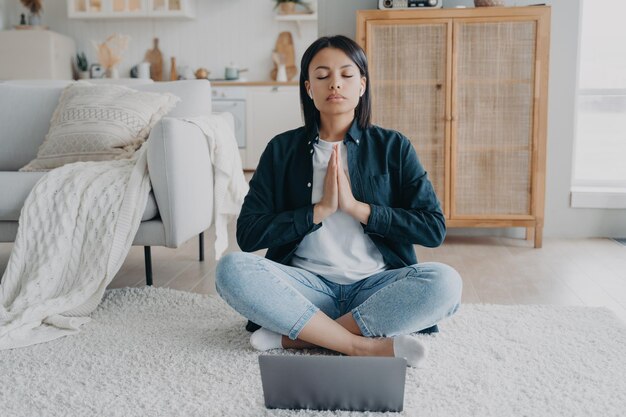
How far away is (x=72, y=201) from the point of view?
2.21 meters

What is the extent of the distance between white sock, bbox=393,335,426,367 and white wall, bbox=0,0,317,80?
17.3ft

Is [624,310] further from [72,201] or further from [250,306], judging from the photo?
[72,201]

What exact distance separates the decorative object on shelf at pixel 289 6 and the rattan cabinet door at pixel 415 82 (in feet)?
10.4

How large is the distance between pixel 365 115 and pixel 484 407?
802mm

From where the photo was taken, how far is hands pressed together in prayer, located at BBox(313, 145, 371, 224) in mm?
1626

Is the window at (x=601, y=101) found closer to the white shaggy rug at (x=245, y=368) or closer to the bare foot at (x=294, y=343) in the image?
the white shaggy rug at (x=245, y=368)

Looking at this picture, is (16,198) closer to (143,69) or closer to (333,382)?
(333,382)

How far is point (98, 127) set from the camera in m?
2.66

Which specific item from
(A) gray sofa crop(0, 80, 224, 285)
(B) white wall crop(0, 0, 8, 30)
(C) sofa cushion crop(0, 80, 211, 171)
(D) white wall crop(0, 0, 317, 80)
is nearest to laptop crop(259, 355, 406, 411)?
(A) gray sofa crop(0, 80, 224, 285)

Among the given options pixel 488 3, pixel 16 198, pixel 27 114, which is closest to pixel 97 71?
pixel 27 114

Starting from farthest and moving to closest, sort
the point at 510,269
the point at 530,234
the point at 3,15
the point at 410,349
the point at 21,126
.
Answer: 1. the point at 3,15
2. the point at 530,234
3. the point at 21,126
4. the point at 510,269
5. the point at 410,349

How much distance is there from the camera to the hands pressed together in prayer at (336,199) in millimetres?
1626

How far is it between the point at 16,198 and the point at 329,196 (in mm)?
1267

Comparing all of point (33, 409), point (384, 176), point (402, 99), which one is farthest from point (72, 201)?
point (402, 99)
